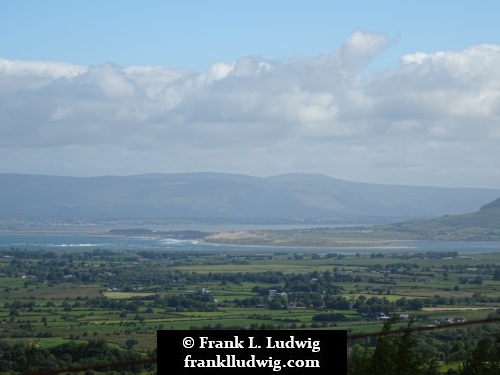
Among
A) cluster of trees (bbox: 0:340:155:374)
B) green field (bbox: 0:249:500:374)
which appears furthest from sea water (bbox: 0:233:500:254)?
cluster of trees (bbox: 0:340:155:374)

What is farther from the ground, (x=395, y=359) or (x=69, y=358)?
(x=395, y=359)

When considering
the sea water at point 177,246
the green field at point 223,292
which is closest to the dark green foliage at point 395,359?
the green field at point 223,292

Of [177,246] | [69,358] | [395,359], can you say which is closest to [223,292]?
[69,358]

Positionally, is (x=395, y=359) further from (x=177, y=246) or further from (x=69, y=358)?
(x=177, y=246)

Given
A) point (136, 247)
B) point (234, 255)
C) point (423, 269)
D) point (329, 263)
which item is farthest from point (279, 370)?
point (136, 247)

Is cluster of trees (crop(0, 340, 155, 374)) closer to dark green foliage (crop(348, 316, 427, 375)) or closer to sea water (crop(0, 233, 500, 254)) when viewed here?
dark green foliage (crop(348, 316, 427, 375))

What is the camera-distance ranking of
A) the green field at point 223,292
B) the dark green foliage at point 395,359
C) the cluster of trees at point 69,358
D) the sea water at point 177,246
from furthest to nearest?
the sea water at point 177,246 → the green field at point 223,292 → the cluster of trees at point 69,358 → the dark green foliage at point 395,359

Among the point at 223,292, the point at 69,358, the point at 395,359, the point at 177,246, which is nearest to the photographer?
the point at 395,359

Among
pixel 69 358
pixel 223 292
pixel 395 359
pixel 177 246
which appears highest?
pixel 177 246

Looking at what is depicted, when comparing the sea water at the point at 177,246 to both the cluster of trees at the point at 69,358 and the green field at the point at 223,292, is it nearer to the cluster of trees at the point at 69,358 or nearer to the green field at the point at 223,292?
the green field at the point at 223,292

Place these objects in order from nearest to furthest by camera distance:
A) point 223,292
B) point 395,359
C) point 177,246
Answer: point 395,359
point 223,292
point 177,246

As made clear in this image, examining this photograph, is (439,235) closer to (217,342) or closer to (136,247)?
(136,247)
